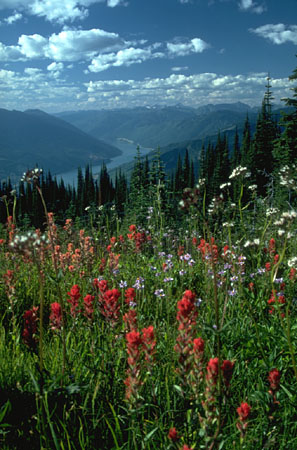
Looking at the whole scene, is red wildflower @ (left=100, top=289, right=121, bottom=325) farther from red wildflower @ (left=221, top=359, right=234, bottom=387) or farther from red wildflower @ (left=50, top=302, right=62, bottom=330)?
red wildflower @ (left=221, top=359, right=234, bottom=387)

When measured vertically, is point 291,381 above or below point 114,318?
below

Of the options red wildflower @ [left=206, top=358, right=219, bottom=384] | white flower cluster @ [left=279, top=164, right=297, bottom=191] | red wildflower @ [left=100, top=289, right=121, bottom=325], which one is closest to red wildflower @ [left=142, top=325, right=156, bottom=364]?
red wildflower @ [left=206, top=358, right=219, bottom=384]

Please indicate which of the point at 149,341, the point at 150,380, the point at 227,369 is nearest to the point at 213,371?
the point at 227,369

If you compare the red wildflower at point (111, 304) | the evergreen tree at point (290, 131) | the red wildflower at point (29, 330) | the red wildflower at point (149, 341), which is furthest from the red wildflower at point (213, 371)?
the evergreen tree at point (290, 131)

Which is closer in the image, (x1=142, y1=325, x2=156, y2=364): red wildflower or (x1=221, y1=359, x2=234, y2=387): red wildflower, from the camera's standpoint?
(x1=221, y1=359, x2=234, y2=387): red wildflower

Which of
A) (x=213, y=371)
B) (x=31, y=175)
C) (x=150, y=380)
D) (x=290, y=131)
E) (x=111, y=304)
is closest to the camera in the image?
(x=213, y=371)

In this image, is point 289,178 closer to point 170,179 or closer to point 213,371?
point 213,371

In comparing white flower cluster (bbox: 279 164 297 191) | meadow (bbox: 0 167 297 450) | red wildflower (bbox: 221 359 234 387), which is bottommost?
meadow (bbox: 0 167 297 450)

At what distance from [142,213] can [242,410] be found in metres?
10.4

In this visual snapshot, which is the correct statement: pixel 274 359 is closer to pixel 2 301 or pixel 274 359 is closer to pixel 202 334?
pixel 202 334

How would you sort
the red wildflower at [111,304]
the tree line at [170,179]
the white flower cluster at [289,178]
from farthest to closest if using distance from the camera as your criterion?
the tree line at [170,179] < the white flower cluster at [289,178] < the red wildflower at [111,304]

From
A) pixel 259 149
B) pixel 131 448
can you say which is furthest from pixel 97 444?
pixel 259 149

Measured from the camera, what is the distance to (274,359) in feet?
8.83

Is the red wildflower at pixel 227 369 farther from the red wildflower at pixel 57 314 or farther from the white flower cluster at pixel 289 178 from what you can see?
the white flower cluster at pixel 289 178
